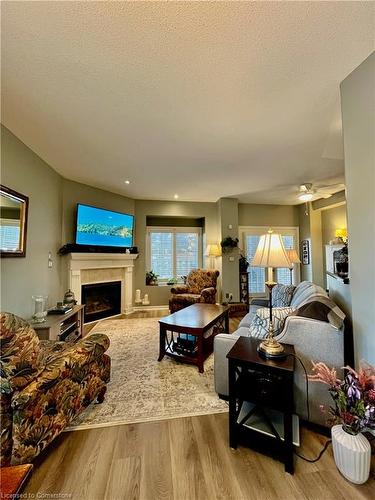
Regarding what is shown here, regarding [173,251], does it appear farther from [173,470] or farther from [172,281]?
[173,470]

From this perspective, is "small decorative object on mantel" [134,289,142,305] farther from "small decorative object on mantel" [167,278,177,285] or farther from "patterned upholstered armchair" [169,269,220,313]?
"patterned upholstered armchair" [169,269,220,313]

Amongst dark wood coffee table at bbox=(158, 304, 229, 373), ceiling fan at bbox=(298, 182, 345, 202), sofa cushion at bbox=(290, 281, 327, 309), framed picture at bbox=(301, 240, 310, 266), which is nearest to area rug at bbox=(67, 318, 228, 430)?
dark wood coffee table at bbox=(158, 304, 229, 373)

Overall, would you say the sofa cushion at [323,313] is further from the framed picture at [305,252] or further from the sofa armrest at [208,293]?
the framed picture at [305,252]

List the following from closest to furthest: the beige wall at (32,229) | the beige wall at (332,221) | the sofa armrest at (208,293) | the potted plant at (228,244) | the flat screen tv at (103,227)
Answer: the beige wall at (32,229), the flat screen tv at (103,227), the sofa armrest at (208,293), the beige wall at (332,221), the potted plant at (228,244)

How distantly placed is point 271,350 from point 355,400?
1.70 feet

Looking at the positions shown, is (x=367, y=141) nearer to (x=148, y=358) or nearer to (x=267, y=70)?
(x=267, y=70)

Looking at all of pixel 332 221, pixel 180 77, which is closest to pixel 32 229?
pixel 180 77

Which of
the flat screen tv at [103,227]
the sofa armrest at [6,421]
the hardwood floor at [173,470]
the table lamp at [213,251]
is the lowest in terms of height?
the hardwood floor at [173,470]

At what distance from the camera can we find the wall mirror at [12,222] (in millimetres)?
2420

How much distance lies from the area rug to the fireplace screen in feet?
5.50

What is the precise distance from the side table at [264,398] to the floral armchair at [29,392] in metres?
1.19

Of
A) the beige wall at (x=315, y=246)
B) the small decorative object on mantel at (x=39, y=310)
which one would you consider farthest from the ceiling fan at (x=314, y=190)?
the small decorative object on mantel at (x=39, y=310)

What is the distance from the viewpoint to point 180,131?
2.56m

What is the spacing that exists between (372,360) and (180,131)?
2.77 m
